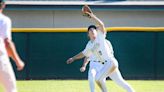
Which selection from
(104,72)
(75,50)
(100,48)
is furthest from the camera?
(75,50)

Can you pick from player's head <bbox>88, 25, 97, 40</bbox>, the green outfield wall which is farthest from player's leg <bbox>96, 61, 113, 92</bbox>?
the green outfield wall

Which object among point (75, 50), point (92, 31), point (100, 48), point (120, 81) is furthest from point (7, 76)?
point (75, 50)

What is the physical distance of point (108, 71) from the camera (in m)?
11.5

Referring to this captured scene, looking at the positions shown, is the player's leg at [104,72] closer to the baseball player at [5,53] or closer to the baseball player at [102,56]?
the baseball player at [102,56]

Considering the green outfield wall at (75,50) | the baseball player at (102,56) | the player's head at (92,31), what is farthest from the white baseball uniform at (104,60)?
the green outfield wall at (75,50)

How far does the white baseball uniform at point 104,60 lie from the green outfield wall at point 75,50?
7678 millimetres

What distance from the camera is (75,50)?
782 inches

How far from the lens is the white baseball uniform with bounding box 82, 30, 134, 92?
1147 centimetres

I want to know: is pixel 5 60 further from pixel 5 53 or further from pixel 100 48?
pixel 100 48

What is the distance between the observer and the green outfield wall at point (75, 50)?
1977cm

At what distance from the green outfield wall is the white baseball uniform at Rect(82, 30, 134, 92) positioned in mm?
7678

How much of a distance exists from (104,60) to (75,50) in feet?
26.2

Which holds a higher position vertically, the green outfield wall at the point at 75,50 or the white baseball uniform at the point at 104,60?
the white baseball uniform at the point at 104,60

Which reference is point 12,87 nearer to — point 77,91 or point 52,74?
point 77,91
